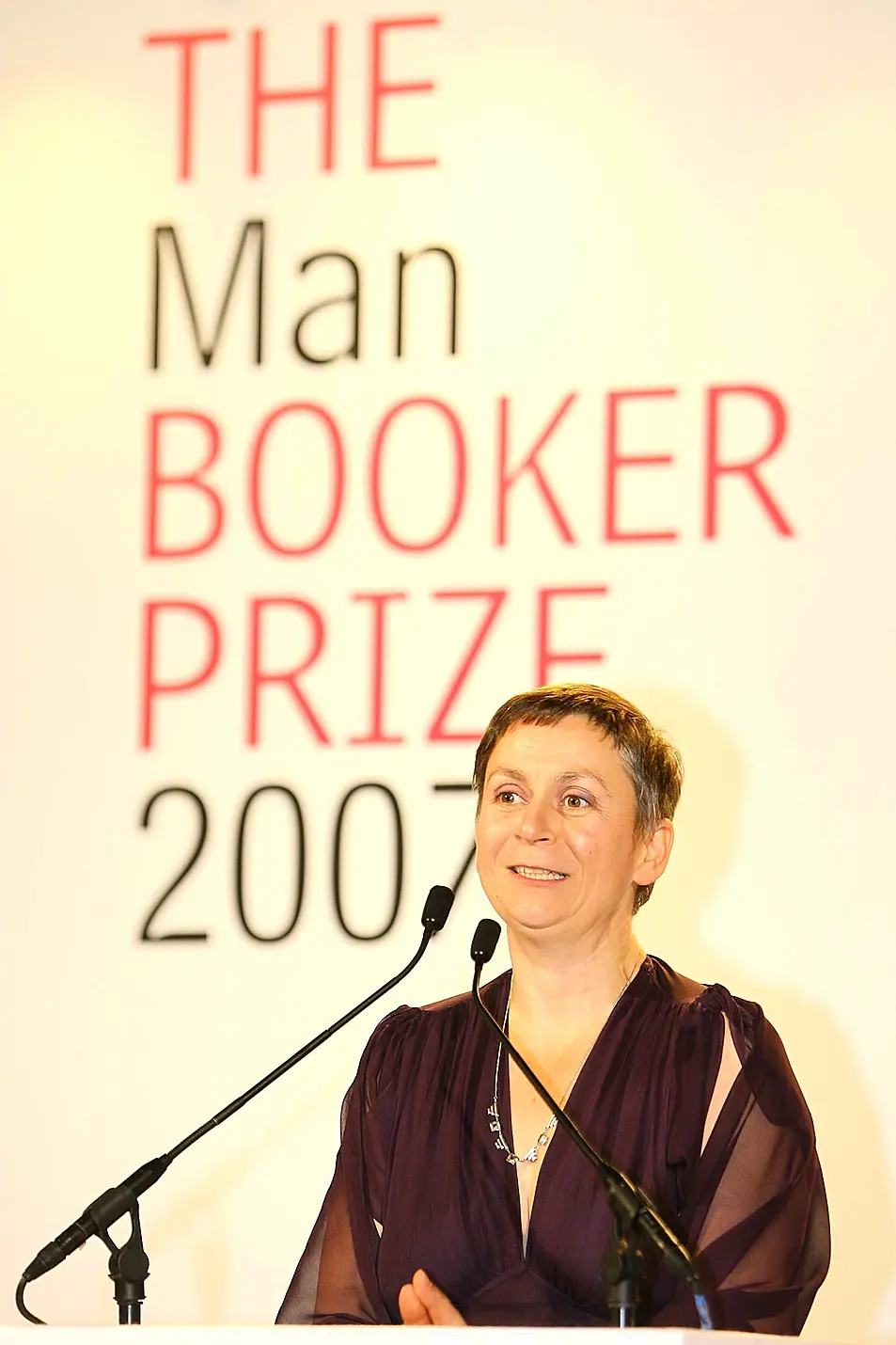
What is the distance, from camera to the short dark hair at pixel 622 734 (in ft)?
10.7

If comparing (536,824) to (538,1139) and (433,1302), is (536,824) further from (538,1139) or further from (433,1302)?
(433,1302)

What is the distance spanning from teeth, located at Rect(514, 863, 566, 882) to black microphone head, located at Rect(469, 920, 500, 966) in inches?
10.7

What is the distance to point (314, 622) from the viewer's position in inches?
176

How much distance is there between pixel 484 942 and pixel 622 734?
50 cm

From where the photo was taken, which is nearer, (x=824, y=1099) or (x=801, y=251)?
(x=824, y=1099)

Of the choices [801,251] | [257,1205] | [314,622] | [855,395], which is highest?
[801,251]

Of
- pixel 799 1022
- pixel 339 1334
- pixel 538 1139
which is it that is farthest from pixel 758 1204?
pixel 799 1022

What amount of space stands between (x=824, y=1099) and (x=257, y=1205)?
111cm

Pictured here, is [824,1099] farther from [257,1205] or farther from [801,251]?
[801,251]

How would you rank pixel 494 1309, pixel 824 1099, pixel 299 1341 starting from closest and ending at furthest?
pixel 299 1341 < pixel 494 1309 < pixel 824 1099

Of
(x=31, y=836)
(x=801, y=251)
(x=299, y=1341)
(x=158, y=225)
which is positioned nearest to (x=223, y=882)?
(x=31, y=836)

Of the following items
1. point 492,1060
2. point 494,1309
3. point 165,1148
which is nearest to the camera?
point 494,1309

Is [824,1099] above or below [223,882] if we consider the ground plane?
below

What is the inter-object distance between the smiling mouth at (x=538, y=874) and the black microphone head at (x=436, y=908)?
0.23 m
